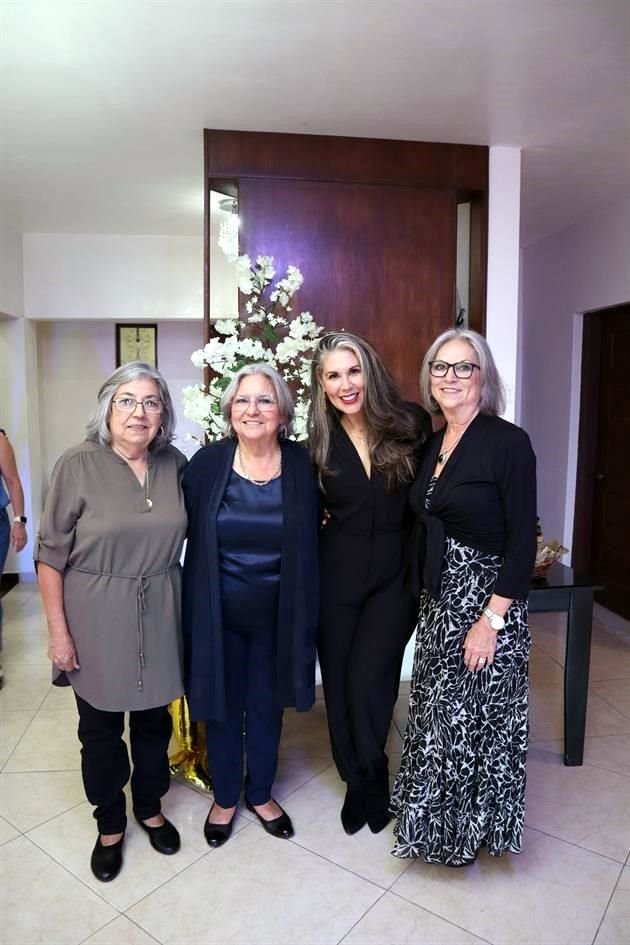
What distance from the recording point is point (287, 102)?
2.78 m

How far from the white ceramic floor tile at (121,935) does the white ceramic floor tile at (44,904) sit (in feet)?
0.09

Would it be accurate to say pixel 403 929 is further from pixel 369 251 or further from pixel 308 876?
pixel 369 251

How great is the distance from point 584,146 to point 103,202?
284cm

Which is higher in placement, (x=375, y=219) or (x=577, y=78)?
(x=577, y=78)

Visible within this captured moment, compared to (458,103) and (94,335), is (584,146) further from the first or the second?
(94,335)

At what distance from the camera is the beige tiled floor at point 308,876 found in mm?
1812

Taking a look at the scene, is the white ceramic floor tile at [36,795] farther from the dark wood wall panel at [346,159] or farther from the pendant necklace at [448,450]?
the dark wood wall panel at [346,159]

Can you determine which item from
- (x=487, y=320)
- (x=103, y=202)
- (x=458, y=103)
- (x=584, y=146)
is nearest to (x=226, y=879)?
(x=487, y=320)

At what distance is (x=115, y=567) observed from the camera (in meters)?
1.85

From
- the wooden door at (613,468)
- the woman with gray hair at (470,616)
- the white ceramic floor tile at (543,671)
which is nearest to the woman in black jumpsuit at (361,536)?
the woman with gray hair at (470,616)

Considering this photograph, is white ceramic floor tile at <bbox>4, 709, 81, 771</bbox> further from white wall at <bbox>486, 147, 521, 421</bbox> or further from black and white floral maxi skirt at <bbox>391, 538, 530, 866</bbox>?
white wall at <bbox>486, 147, 521, 421</bbox>

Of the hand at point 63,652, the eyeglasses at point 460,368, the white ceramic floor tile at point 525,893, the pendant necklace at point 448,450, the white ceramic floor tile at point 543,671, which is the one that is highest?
A: the eyeglasses at point 460,368

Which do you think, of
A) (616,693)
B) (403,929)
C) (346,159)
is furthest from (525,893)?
(346,159)

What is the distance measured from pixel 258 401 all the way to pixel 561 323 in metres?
3.77
